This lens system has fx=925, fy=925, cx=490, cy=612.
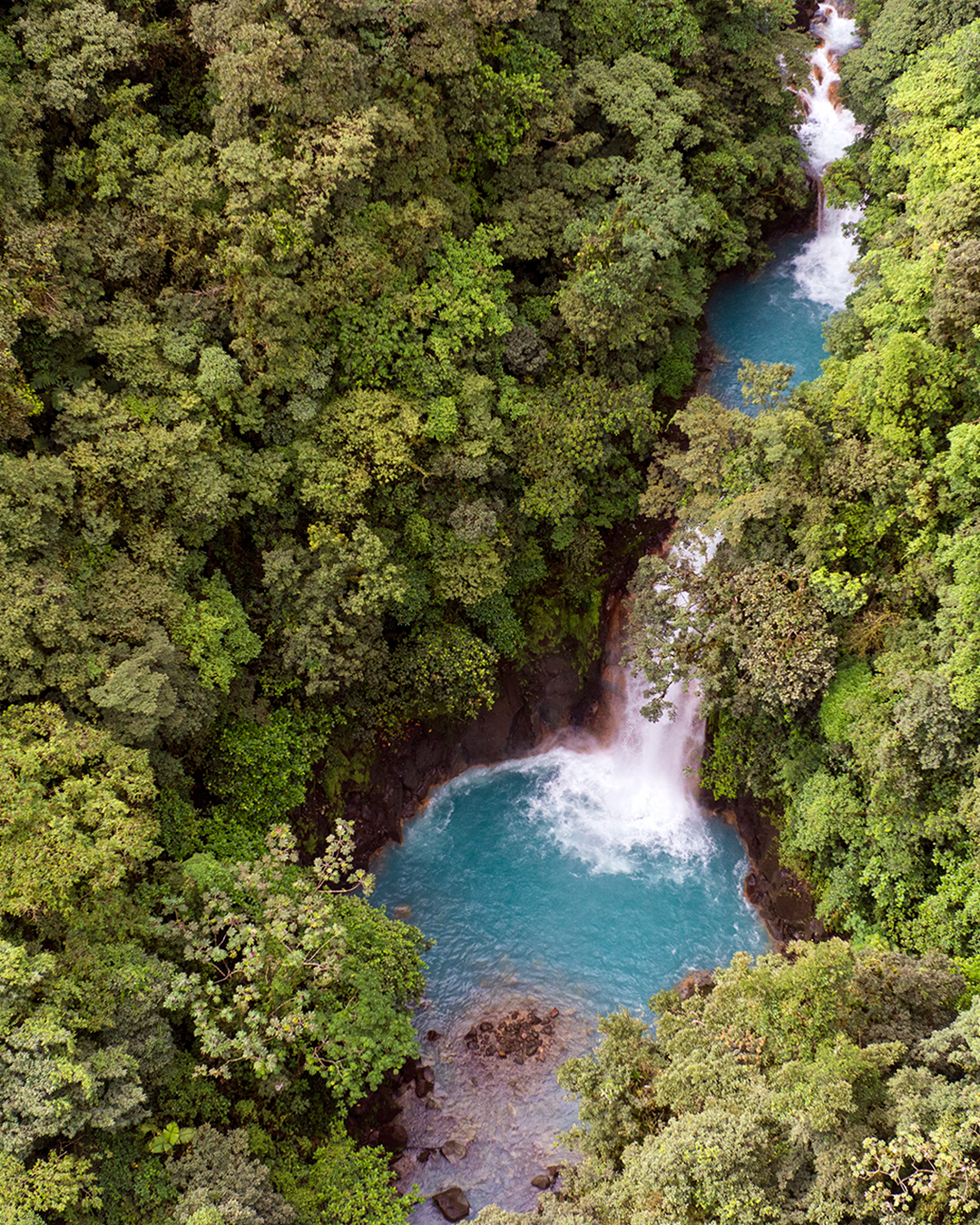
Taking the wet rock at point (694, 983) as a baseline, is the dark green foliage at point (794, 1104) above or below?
below

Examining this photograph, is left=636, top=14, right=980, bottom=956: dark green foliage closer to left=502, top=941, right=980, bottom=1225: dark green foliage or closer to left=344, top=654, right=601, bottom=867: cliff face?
left=502, top=941, right=980, bottom=1225: dark green foliage

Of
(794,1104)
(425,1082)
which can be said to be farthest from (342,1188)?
(794,1104)

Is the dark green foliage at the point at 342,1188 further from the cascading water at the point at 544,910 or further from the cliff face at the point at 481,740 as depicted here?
the cliff face at the point at 481,740

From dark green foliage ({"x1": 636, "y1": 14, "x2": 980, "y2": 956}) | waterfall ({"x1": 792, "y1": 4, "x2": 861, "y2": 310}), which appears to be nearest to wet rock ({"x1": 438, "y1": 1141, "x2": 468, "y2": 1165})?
dark green foliage ({"x1": 636, "y1": 14, "x2": 980, "y2": 956})

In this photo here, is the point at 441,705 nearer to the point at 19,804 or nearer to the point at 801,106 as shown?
the point at 19,804

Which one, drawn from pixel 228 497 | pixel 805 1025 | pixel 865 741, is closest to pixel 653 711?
pixel 865 741

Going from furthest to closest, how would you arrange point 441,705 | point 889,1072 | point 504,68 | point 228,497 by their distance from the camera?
point 441,705 < point 504,68 < point 228,497 < point 889,1072

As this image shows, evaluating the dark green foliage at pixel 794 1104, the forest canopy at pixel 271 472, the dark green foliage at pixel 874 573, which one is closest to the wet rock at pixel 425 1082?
the forest canopy at pixel 271 472
